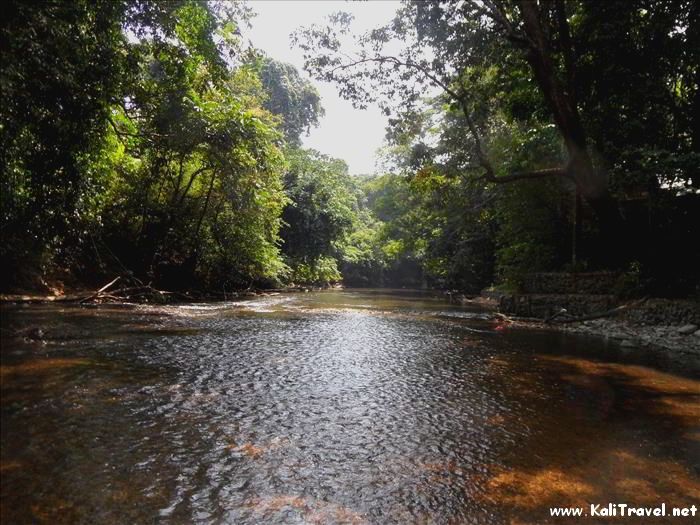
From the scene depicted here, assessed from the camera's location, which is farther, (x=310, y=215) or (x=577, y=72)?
(x=310, y=215)

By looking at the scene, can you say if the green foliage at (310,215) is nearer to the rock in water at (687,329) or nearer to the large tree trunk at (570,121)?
the large tree trunk at (570,121)

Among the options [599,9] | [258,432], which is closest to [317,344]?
[258,432]

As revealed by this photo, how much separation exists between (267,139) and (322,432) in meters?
13.4

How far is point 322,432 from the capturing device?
4.40 metres

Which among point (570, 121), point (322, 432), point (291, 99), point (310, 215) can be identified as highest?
point (291, 99)

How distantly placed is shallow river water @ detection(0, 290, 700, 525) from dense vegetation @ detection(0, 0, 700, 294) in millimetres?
4005

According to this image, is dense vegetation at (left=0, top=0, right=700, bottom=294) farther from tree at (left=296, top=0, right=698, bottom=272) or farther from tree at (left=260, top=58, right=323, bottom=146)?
tree at (left=260, top=58, right=323, bottom=146)

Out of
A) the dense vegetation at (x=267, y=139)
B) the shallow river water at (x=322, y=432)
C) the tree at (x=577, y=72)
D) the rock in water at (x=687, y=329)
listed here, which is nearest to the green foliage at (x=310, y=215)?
the dense vegetation at (x=267, y=139)

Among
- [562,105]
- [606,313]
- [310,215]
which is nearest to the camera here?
A: [562,105]

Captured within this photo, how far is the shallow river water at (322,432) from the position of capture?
9.85 feet

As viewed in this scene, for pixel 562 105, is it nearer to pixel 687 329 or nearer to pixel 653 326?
pixel 653 326

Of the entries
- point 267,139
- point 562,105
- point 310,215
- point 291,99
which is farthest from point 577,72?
point 291,99

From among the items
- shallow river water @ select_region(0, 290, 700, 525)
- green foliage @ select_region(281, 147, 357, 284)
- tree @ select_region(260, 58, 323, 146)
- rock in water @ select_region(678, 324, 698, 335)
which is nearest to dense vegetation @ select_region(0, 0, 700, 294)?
rock in water @ select_region(678, 324, 698, 335)

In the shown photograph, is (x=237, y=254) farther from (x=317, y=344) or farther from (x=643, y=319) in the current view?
(x=643, y=319)
